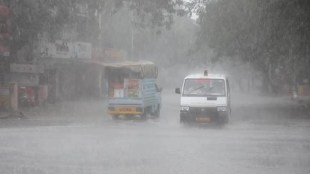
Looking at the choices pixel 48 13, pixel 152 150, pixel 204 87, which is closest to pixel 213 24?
pixel 48 13

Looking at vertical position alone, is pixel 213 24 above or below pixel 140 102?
above

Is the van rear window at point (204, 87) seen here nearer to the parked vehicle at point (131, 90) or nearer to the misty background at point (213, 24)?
the parked vehicle at point (131, 90)

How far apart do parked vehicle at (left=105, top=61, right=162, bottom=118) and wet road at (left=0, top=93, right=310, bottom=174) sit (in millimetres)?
5034

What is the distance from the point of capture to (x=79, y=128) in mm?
21922

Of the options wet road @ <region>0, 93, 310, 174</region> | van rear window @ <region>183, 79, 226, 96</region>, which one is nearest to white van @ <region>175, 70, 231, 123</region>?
van rear window @ <region>183, 79, 226, 96</region>

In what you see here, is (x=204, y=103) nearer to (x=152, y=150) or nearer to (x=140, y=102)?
(x=140, y=102)

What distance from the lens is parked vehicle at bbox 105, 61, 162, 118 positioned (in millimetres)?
27625

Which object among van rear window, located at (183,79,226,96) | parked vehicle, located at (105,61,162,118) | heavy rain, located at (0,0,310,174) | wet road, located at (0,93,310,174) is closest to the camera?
wet road, located at (0,93,310,174)

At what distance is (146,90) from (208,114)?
4928 millimetres

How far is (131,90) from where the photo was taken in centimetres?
2783

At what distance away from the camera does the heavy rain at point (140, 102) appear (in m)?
13.5

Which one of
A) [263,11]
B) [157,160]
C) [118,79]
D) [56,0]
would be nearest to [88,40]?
[56,0]

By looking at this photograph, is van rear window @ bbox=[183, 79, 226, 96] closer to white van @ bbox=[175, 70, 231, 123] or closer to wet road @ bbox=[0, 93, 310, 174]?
white van @ bbox=[175, 70, 231, 123]

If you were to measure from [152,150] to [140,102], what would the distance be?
12484 mm
